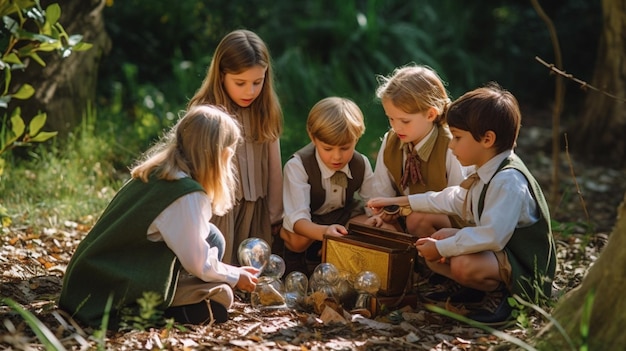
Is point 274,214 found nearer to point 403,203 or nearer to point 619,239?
point 403,203

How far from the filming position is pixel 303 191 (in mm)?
4594

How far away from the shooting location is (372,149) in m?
6.75

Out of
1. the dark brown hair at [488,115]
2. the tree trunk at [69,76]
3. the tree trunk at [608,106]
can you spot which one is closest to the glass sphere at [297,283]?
the dark brown hair at [488,115]

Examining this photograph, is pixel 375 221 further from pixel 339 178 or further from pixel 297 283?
pixel 297 283

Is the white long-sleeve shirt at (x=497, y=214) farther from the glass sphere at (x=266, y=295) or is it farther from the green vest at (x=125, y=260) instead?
the green vest at (x=125, y=260)

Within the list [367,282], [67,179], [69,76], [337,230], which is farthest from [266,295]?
[69,76]

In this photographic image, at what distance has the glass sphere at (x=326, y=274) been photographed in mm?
→ 4016

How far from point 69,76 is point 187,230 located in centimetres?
342

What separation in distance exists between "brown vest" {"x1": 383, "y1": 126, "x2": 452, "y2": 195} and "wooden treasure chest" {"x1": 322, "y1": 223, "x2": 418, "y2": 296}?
470 millimetres

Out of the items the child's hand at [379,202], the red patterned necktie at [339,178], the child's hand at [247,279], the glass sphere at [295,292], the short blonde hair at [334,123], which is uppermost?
the short blonde hair at [334,123]

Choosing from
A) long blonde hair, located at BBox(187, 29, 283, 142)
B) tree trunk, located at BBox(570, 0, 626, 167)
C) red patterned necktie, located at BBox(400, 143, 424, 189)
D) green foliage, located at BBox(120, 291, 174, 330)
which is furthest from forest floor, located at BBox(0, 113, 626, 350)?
tree trunk, located at BBox(570, 0, 626, 167)

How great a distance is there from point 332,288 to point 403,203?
0.67 m

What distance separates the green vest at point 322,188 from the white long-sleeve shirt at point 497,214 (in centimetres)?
86

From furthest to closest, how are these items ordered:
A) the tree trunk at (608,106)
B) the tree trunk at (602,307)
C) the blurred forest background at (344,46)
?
the blurred forest background at (344,46) < the tree trunk at (608,106) < the tree trunk at (602,307)
